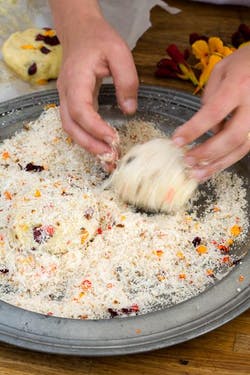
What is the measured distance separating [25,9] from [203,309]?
1.08 meters

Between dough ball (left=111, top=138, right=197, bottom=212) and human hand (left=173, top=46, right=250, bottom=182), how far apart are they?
0.05 m

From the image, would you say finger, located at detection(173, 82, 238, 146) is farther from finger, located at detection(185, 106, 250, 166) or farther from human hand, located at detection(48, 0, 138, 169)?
human hand, located at detection(48, 0, 138, 169)

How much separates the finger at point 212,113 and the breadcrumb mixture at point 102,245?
19cm

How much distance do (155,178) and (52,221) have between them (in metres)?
0.19

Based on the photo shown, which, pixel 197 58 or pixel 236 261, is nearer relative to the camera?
pixel 236 261

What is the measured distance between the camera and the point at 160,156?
1011mm

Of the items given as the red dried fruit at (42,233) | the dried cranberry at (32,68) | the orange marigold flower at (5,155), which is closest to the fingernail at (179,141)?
the red dried fruit at (42,233)

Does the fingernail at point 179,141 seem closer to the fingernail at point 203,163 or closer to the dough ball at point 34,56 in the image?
the fingernail at point 203,163

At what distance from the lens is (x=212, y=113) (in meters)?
0.88

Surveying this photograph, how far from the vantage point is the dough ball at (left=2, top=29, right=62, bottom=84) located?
1421 millimetres

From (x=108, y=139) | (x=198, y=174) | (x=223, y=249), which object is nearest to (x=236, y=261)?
(x=223, y=249)

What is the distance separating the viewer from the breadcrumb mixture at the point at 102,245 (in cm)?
90

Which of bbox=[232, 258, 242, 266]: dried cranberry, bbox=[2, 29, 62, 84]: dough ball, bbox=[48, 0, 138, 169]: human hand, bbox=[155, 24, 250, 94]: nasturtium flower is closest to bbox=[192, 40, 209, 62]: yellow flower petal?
bbox=[155, 24, 250, 94]: nasturtium flower

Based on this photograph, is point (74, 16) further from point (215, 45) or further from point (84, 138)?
point (215, 45)
